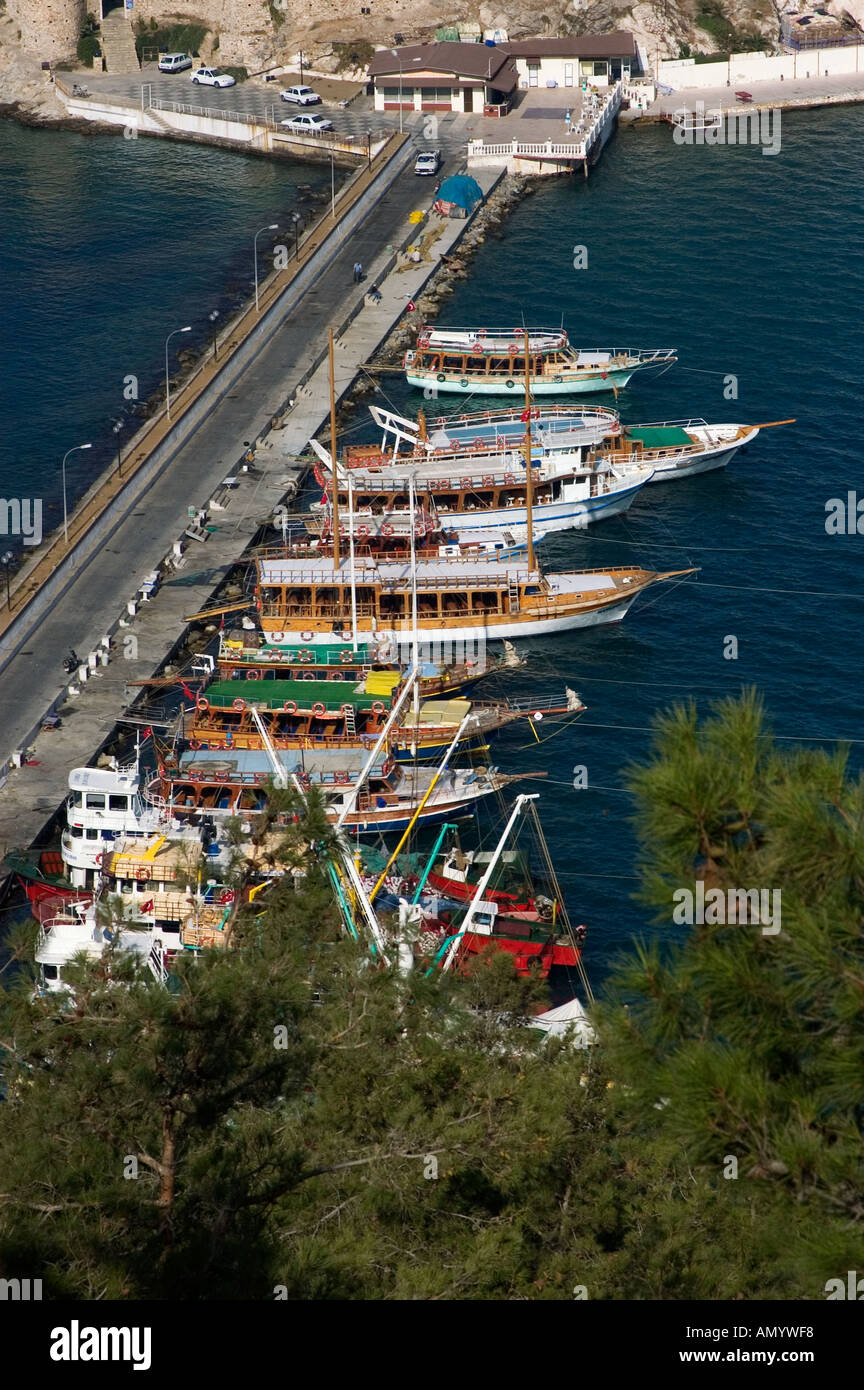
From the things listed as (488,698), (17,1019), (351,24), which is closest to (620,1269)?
(17,1019)

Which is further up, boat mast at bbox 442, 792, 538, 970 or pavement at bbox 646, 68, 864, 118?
pavement at bbox 646, 68, 864, 118

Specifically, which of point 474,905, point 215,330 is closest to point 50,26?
point 215,330

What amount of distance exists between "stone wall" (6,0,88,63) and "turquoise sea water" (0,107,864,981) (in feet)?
46.8

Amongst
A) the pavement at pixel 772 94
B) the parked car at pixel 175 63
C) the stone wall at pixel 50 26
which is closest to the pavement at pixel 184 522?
the pavement at pixel 772 94

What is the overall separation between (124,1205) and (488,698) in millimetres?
53667

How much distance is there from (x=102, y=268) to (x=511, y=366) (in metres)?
35.2

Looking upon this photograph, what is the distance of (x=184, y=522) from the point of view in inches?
3952

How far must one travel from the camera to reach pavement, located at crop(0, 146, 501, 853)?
80.4 meters

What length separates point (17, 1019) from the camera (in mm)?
37031

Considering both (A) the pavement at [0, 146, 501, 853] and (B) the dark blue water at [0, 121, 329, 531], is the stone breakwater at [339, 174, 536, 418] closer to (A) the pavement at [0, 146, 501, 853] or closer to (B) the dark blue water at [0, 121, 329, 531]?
(A) the pavement at [0, 146, 501, 853]

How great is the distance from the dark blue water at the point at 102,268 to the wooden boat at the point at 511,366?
15.4 m

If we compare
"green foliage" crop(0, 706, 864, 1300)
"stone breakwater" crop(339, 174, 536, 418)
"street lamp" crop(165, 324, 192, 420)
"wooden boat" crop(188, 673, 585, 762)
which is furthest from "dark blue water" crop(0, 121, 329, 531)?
"green foliage" crop(0, 706, 864, 1300)

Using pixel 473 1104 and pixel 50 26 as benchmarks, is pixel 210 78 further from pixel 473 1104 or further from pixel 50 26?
pixel 473 1104
